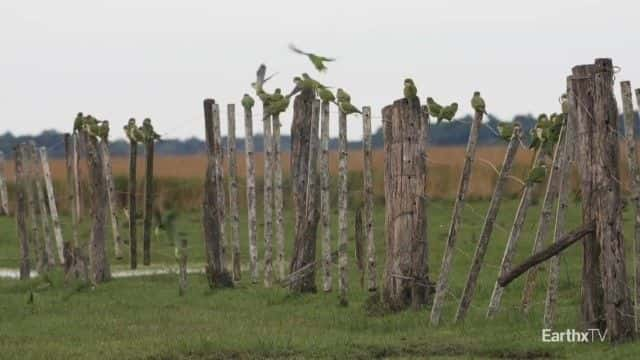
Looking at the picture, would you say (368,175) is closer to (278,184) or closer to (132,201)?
(278,184)

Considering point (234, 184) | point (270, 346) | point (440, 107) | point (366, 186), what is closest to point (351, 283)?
point (234, 184)

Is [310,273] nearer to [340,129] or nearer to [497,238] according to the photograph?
[340,129]

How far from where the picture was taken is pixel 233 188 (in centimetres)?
1953

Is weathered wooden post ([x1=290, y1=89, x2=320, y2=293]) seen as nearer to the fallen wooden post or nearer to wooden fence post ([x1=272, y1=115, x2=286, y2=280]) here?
wooden fence post ([x1=272, y1=115, x2=286, y2=280])

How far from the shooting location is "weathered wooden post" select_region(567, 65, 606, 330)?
12.9 metres

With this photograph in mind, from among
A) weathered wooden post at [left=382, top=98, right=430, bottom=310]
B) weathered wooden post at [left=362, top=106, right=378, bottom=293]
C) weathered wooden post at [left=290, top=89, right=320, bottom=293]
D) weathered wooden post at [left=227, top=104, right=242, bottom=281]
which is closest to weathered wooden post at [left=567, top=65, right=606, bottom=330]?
weathered wooden post at [left=382, top=98, right=430, bottom=310]

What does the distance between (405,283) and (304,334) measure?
1.86 m

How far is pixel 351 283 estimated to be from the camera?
20.5m

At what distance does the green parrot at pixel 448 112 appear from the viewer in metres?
15.5

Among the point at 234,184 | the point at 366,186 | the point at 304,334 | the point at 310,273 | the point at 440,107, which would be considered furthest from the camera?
the point at 234,184

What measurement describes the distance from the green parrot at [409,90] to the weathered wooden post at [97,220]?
6.66 metres

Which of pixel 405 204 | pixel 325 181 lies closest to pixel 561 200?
pixel 405 204

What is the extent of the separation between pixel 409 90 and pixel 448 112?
1.61ft

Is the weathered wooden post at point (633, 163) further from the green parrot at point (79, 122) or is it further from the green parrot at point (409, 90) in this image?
the green parrot at point (79, 122)
